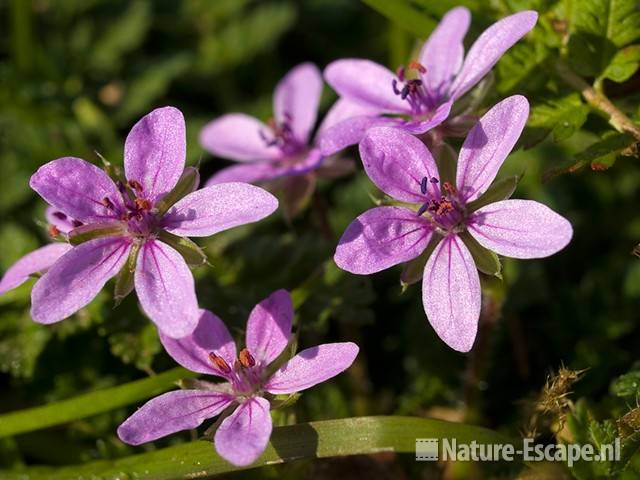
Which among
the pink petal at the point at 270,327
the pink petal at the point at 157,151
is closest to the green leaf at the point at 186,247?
the pink petal at the point at 157,151

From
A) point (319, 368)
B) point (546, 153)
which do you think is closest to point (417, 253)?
point (319, 368)

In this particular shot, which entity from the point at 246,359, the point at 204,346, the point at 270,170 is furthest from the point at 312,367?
the point at 270,170

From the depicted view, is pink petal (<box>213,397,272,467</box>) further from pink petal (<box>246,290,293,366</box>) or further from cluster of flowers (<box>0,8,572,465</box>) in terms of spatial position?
pink petal (<box>246,290,293,366</box>)

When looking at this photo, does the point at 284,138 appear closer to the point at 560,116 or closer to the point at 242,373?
the point at 560,116

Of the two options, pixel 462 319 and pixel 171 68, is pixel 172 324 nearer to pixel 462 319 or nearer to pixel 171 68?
pixel 462 319

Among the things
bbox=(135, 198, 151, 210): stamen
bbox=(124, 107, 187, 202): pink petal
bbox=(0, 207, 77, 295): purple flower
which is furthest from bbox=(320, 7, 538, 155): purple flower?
bbox=(0, 207, 77, 295): purple flower

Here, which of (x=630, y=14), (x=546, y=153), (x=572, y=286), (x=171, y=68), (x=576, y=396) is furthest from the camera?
(x=171, y=68)

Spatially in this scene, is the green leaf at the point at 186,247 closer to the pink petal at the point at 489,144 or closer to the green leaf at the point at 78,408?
the green leaf at the point at 78,408
